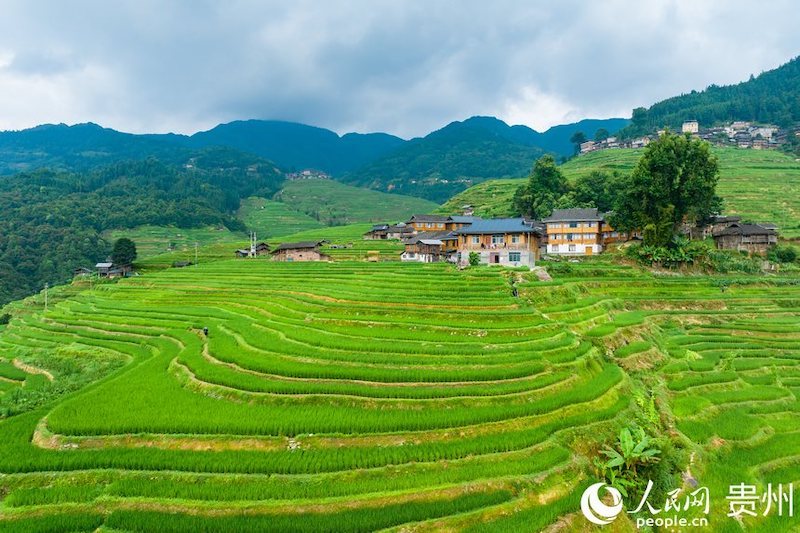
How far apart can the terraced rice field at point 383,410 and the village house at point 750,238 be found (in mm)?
26461

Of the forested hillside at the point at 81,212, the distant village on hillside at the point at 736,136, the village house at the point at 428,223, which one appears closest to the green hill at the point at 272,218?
the forested hillside at the point at 81,212

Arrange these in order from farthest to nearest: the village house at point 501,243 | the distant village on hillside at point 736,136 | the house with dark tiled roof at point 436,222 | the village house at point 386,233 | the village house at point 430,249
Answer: the distant village on hillside at point 736,136
the village house at point 386,233
the house with dark tiled roof at point 436,222
the village house at point 430,249
the village house at point 501,243

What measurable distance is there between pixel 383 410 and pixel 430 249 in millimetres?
43282

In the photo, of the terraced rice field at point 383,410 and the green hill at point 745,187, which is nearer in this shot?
the terraced rice field at point 383,410

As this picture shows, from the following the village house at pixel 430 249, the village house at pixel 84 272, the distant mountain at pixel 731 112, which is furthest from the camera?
the distant mountain at pixel 731 112

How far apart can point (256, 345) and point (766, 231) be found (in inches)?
2508

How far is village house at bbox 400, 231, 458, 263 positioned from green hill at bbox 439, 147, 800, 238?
26843mm

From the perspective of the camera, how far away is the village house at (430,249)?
5984cm

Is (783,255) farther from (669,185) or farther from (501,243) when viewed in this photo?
(501,243)

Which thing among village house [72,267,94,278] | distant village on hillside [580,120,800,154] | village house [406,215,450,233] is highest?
distant village on hillside [580,120,800,154]

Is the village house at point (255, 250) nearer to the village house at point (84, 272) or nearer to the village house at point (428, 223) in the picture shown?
the village house at point (84, 272)

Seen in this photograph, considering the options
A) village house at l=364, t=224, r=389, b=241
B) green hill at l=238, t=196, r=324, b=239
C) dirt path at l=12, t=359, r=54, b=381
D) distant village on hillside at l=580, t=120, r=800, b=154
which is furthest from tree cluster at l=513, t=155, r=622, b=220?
green hill at l=238, t=196, r=324, b=239

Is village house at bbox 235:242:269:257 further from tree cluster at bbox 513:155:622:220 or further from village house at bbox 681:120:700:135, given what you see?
village house at bbox 681:120:700:135

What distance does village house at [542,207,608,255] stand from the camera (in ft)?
191
